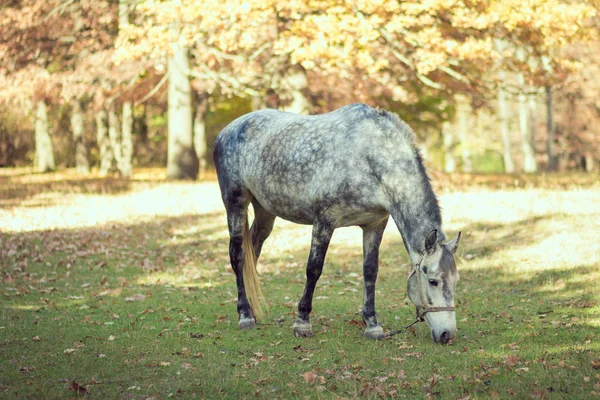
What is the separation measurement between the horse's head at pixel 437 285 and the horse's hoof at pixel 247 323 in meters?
2.14

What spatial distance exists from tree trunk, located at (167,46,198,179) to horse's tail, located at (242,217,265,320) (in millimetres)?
17217

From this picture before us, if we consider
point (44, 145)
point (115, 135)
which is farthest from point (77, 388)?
point (44, 145)

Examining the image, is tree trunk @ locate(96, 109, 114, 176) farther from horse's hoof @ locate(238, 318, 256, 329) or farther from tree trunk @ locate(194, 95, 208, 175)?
horse's hoof @ locate(238, 318, 256, 329)

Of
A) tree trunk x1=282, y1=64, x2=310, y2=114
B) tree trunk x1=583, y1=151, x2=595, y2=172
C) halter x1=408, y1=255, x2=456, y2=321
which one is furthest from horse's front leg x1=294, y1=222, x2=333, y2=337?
tree trunk x1=583, y1=151, x2=595, y2=172

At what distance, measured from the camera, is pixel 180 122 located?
25312mm

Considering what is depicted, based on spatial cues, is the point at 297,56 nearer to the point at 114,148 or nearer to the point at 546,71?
the point at 546,71

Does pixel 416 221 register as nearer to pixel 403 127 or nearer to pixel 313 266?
pixel 403 127

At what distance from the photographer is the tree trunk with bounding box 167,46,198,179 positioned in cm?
2470

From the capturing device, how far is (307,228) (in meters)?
15.1

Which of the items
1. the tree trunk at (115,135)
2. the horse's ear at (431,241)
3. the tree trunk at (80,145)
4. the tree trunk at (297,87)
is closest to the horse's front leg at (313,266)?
the horse's ear at (431,241)

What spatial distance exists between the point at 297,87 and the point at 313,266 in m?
14.8

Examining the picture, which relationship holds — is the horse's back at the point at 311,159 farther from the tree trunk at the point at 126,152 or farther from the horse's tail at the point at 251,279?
the tree trunk at the point at 126,152

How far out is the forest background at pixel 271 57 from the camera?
1697 cm

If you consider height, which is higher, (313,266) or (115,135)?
(115,135)
